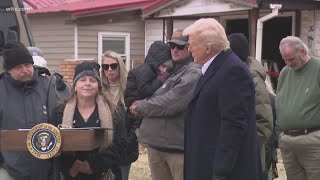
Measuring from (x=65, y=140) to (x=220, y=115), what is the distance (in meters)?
1.12

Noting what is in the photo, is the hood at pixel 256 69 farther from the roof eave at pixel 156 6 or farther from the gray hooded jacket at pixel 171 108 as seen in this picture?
the roof eave at pixel 156 6

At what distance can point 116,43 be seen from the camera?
15.7 meters

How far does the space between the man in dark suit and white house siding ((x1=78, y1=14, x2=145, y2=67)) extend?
11.2 m

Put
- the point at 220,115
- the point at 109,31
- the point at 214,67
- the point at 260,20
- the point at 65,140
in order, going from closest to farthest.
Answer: the point at 220,115 < the point at 214,67 < the point at 65,140 < the point at 260,20 < the point at 109,31

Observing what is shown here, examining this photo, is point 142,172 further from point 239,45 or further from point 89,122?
point 89,122

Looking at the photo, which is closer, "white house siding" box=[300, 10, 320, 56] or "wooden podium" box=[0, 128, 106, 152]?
"wooden podium" box=[0, 128, 106, 152]

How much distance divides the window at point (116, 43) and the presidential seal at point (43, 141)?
37.2ft

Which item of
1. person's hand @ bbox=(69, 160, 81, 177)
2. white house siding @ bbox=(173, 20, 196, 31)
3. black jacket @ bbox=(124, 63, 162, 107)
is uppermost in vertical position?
white house siding @ bbox=(173, 20, 196, 31)

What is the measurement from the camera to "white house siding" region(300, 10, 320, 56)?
12.1 metres

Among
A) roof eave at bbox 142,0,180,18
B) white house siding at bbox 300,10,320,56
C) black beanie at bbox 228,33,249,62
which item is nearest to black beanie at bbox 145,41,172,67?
black beanie at bbox 228,33,249,62

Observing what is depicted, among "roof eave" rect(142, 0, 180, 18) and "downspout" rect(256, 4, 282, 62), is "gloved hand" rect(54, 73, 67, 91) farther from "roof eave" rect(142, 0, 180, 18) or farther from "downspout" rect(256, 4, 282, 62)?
"roof eave" rect(142, 0, 180, 18)

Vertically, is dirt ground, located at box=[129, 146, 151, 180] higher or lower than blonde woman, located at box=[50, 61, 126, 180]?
lower

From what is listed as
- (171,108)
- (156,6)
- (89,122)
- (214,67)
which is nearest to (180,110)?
(171,108)

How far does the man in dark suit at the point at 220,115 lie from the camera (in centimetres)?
368
